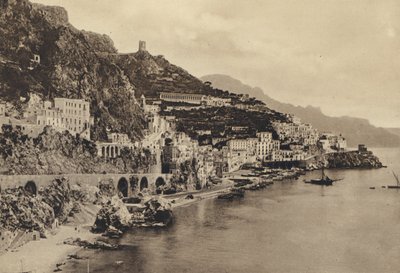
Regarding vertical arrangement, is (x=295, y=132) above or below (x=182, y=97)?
below

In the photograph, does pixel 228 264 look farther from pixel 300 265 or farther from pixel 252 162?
pixel 252 162

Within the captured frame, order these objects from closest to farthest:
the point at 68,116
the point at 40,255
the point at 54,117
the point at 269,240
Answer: the point at 40,255
the point at 269,240
the point at 54,117
the point at 68,116

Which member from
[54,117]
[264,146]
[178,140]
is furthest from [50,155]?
[264,146]

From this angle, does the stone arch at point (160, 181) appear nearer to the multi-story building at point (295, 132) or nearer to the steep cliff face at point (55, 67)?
the steep cliff face at point (55, 67)

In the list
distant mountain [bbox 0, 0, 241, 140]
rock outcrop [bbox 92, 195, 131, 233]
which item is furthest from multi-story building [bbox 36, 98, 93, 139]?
rock outcrop [bbox 92, 195, 131, 233]

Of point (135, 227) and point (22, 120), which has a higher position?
point (22, 120)

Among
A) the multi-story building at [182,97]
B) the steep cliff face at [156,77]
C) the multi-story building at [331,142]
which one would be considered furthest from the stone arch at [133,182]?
the multi-story building at [331,142]

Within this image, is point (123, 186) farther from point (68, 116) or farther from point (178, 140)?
point (178, 140)

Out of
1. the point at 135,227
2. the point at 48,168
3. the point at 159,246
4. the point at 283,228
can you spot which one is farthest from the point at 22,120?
the point at 283,228
